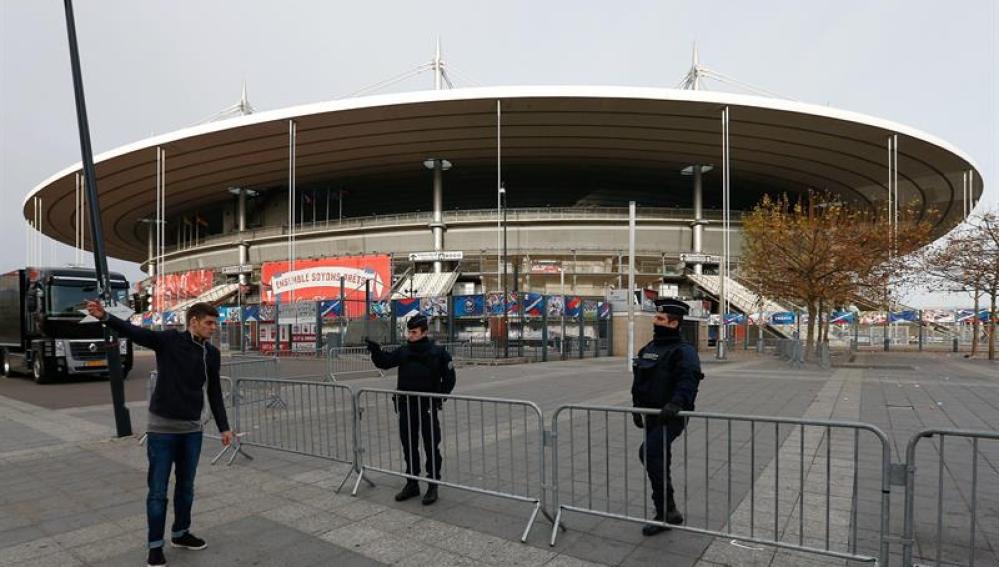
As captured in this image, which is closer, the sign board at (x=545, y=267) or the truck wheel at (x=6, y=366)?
the truck wheel at (x=6, y=366)

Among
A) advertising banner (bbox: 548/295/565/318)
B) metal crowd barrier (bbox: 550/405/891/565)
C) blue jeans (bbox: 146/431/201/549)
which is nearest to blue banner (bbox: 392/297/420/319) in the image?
advertising banner (bbox: 548/295/565/318)

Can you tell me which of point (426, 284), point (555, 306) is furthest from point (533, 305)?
point (426, 284)

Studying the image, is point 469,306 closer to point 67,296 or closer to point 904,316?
point 67,296

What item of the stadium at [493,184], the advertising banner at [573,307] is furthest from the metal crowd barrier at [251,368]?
the stadium at [493,184]

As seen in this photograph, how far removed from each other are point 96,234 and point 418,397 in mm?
6366

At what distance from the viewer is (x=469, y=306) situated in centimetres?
2623

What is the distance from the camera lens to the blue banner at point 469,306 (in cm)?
2569

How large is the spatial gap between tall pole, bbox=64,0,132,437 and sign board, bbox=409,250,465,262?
37833 millimetres

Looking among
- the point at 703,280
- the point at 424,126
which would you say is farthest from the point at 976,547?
the point at 703,280

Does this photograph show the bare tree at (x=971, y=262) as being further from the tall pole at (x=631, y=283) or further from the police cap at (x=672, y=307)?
the police cap at (x=672, y=307)

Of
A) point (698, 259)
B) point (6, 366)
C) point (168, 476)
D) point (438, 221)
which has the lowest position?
point (6, 366)

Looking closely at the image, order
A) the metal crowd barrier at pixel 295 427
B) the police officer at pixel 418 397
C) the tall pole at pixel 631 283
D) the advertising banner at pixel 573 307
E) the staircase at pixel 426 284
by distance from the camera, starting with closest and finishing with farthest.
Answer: the police officer at pixel 418 397 < the metal crowd barrier at pixel 295 427 < the tall pole at pixel 631 283 < the advertising banner at pixel 573 307 < the staircase at pixel 426 284

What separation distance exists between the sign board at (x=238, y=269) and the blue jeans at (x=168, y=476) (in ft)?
173

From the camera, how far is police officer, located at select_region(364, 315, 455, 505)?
17.3 feet
